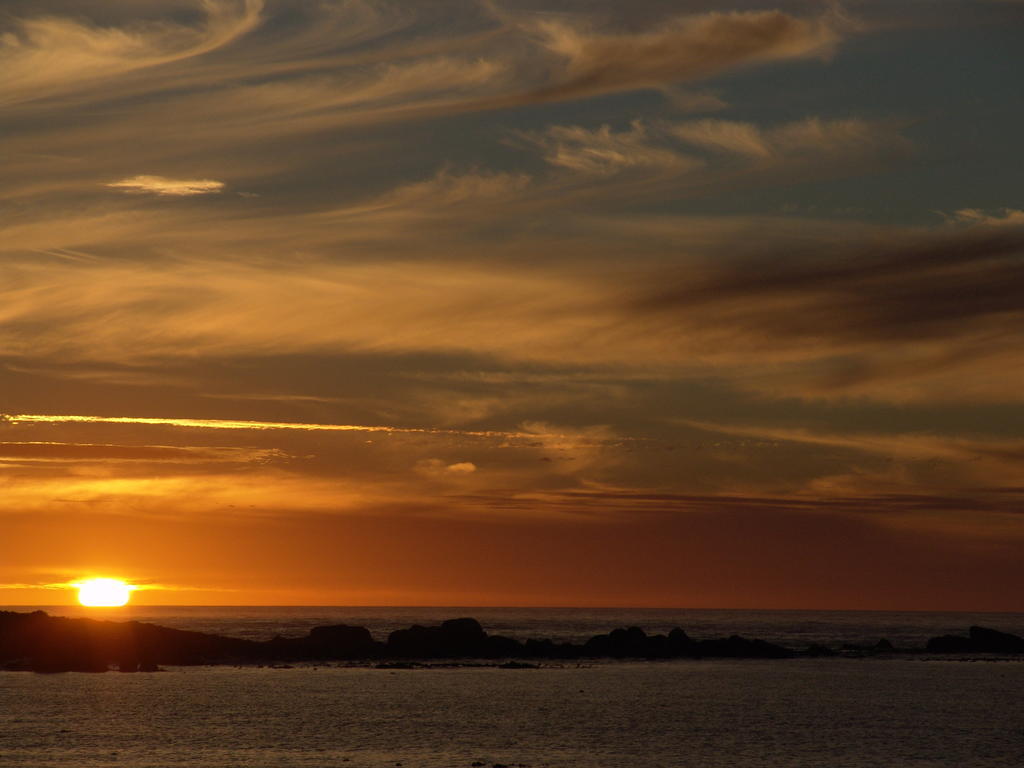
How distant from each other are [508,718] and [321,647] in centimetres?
6436

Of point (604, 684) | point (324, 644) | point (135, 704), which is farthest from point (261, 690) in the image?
point (324, 644)

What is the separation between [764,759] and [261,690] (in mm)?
Result: 50799

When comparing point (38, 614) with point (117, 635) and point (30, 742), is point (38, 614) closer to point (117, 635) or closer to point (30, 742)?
point (117, 635)

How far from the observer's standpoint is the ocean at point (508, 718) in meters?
64.4

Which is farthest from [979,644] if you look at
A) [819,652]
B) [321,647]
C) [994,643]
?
[321,647]

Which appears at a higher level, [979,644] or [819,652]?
[979,644]

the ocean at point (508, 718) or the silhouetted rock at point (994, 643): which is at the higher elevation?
the silhouetted rock at point (994, 643)

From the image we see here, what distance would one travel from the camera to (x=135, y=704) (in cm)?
9094

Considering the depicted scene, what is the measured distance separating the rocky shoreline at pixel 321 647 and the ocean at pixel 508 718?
24.9 ft

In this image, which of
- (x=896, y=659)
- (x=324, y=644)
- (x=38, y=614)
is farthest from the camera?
(x=896, y=659)

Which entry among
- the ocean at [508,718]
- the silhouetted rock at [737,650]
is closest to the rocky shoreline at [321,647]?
the silhouetted rock at [737,650]

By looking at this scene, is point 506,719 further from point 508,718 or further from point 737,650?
point 737,650

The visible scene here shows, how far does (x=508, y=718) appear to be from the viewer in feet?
271

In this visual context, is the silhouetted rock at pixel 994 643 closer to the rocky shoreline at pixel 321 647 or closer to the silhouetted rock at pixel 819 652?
the rocky shoreline at pixel 321 647
